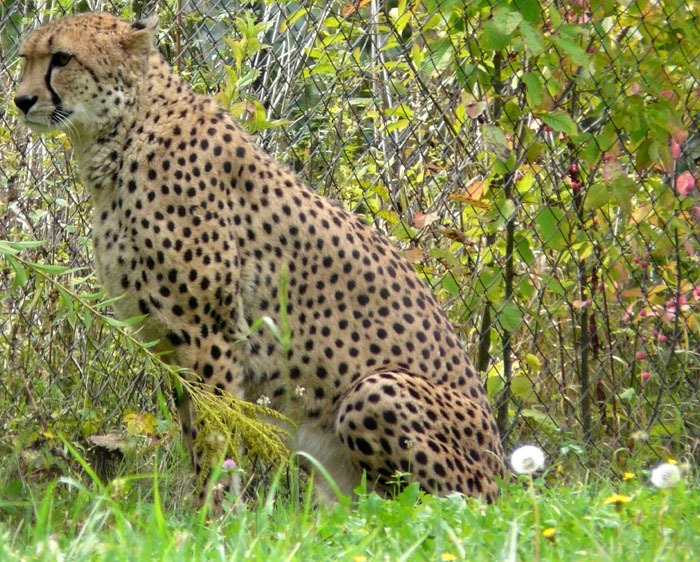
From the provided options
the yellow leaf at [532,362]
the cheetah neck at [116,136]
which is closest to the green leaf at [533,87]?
the yellow leaf at [532,362]

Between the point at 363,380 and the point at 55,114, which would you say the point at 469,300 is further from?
the point at 55,114

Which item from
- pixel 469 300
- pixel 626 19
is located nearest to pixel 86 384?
pixel 469 300

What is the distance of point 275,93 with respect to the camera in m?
5.93

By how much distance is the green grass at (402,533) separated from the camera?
2463 millimetres

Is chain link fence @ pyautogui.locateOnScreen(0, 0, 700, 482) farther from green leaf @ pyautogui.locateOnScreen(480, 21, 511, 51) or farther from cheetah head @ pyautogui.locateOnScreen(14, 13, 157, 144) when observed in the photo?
cheetah head @ pyautogui.locateOnScreen(14, 13, 157, 144)

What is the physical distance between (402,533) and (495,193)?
276cm

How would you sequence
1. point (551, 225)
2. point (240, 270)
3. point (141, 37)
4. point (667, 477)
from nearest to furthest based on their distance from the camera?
1. point (667, 477)
2. point (240, 270)
3. point (141, 37)
4. point (551, 225)

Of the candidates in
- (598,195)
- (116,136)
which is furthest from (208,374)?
(598,195)

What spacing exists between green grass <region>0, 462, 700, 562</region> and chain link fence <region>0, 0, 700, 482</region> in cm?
204

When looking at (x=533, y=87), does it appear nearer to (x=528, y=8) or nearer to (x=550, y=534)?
(x=528, y=8)

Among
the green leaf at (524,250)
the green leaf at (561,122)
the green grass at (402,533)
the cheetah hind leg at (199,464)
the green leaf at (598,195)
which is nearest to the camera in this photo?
the green grass at (402,533)

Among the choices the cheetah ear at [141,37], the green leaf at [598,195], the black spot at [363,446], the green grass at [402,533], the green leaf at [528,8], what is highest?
the green leaf at [528,8]

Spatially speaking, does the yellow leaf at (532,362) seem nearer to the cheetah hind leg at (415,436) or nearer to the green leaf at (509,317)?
the green leaf at (509,317)

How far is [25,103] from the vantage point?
4.34 meters
